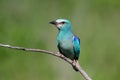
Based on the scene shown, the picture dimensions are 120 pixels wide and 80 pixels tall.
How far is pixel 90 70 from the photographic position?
44.0ft

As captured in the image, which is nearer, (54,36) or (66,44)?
(66,44)

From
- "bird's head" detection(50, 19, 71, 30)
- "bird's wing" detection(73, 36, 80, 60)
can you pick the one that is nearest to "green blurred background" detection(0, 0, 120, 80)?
"bird's wing" detection(73, 36, 80, 60)

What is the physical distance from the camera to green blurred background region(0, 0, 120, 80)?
45.4ft

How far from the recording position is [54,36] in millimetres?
13148

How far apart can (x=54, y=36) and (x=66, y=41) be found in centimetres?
621

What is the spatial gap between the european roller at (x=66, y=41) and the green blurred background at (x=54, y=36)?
17.7ft

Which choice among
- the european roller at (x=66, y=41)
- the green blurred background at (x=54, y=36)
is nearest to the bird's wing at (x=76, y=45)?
the european roller at (x=66, y=41)

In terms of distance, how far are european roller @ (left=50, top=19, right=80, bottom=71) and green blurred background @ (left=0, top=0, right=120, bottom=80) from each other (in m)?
5.41

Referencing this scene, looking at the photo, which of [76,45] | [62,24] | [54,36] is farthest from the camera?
[54,36]

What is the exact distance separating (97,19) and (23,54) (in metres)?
1.96

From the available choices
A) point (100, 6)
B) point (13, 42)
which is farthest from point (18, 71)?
point (100, 6)

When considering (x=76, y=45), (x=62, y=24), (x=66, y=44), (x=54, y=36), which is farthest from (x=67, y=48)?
(x=54, y=36)

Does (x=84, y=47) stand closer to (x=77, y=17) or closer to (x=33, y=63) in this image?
(x=77, y=17)

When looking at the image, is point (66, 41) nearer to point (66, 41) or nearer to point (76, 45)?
point (66, 41)
